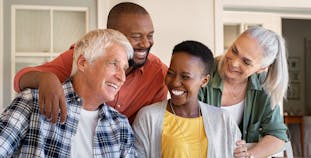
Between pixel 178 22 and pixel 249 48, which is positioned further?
pixel 178 22

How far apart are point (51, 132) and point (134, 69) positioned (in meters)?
0.50

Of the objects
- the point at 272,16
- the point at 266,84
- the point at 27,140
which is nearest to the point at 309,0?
the point at 272,16

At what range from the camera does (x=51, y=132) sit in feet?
5.22

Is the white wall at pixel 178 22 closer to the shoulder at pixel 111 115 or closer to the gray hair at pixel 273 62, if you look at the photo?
the gray hair at pixel 273 62

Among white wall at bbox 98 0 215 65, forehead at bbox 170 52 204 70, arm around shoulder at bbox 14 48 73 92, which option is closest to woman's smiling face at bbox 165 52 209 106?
forehead at bbox 170 52 204 70

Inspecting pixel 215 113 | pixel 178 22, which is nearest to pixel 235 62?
pixel 215 113

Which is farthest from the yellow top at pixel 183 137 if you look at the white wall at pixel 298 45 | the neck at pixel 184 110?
the white wall at pixel 298 45

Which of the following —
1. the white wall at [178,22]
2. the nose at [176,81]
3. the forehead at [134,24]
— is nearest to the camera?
the nose at [176,81]

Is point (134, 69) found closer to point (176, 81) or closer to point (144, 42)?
point (144, 42)

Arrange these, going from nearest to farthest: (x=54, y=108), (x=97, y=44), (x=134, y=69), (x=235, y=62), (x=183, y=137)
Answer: (x=54, y=108) < (x=97, y=44) < (x=183, y=137) < (x=134, y=69) < (x=235, y=62)

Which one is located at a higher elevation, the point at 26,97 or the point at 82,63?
the point at 82,63

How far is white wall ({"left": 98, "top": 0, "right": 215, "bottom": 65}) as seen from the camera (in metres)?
4.34

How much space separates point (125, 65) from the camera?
169cm

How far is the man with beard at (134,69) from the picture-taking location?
1.86 m
